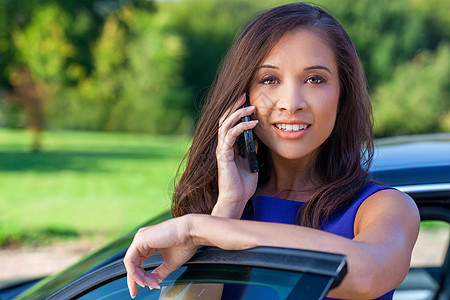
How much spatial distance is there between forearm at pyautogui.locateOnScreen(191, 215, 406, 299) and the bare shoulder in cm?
14

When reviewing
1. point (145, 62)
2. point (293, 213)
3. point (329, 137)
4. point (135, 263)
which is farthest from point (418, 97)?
point (135, 263)

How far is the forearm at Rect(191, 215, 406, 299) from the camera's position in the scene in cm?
104

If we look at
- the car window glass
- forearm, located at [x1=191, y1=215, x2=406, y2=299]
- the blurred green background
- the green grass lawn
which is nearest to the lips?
forearm, located at [x1=191, y1=215, x2=406, y2=299]

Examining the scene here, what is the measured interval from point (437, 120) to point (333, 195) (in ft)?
81.7

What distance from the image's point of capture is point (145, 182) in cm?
1444

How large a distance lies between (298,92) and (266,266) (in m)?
0.51

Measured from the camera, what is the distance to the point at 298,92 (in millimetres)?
1399

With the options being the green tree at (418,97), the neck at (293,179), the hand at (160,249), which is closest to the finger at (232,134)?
the neck at (293,179)

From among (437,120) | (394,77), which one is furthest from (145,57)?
(437,120)

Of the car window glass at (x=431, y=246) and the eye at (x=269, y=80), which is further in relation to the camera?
the car window glass at (x=431, y=246)

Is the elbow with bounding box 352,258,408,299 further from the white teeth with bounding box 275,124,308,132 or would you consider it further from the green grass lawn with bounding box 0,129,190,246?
the green grass lawn with bounding box 0,129,190,246

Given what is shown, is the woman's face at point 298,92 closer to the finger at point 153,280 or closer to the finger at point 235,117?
the finger at point 235,117

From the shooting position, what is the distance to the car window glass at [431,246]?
19.4ft

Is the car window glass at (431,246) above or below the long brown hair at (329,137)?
below
